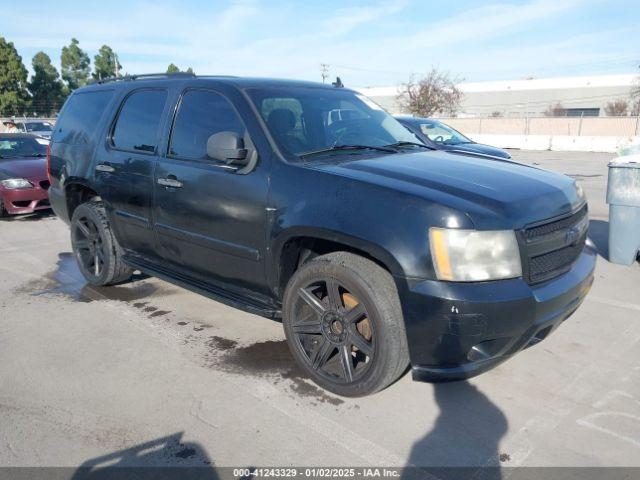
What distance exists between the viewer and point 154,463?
2654 millimetres

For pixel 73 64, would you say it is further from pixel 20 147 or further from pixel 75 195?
pixel 75 195

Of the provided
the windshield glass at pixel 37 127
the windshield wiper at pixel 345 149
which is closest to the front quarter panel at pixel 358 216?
the windshield wiper at pixel 345 149

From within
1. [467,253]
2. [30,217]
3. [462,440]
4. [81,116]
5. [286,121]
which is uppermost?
[81,116]

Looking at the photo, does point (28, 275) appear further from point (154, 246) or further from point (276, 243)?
point (276, 243)

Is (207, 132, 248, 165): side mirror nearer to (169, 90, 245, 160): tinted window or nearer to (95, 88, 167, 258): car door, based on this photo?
(169, 90, 245, 160): tinted window

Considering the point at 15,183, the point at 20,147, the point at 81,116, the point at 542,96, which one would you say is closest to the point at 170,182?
the point at 81,116

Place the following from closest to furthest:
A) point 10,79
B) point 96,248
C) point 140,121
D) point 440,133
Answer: point 140,121 < point 96,248 < point 440,133 < point 10,79

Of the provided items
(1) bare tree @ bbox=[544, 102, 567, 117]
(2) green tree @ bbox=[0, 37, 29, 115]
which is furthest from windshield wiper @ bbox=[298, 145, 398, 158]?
(1) bare tree @ bbox=[544, 102, 567, 117]

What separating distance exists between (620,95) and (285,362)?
70116 millimetres

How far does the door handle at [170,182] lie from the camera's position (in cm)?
392

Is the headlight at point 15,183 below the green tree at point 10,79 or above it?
below

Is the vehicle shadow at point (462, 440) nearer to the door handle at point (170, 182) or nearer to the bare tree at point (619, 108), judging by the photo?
the door handle at point (170, 182)

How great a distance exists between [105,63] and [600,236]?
189 feet

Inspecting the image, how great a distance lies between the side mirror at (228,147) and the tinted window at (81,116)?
6.71 feet
